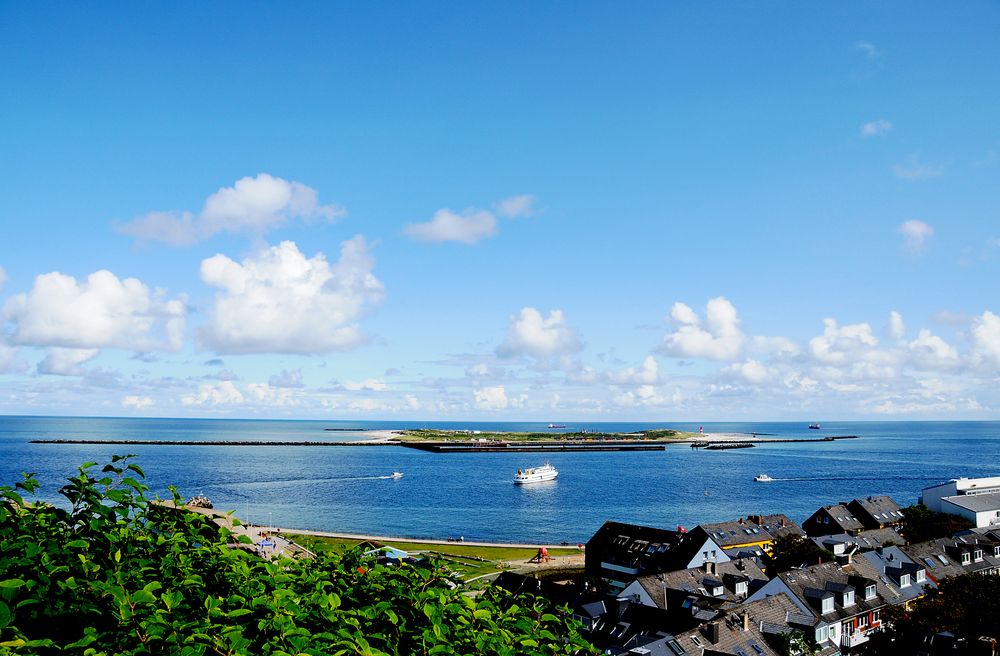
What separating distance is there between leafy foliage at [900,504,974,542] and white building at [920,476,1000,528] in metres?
1.43

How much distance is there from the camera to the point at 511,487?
15350cm

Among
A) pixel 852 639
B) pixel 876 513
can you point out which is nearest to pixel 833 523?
pixel 876 513

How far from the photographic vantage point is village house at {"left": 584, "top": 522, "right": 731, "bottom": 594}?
207 feet

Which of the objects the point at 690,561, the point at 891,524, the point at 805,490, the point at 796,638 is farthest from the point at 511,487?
the point at 796,638

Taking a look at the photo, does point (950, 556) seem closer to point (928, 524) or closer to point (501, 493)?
point (928, 524)

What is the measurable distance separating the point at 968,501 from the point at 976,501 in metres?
1.46

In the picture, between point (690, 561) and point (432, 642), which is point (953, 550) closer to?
point (690, 561)

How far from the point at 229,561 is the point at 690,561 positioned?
60216 mm

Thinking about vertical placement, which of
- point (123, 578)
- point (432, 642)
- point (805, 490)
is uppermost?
point (123, 578)

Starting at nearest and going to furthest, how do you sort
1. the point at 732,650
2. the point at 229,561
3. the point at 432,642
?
the point at 432,642
the point at 229,561
the point at 732,650

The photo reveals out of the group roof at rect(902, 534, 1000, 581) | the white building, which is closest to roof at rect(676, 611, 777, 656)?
roof at rect(902, 534, 1000, 581)

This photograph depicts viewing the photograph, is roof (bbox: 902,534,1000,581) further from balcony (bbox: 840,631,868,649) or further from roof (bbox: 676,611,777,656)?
roof (bbox: 676,611,777,656)

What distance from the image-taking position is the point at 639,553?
213 ft

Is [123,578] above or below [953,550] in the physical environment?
above
